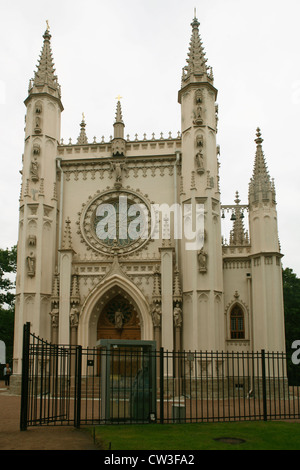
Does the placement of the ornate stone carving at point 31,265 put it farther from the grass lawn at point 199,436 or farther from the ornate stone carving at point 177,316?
the grass lawn at point 199,436

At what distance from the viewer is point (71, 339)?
89.6 feet

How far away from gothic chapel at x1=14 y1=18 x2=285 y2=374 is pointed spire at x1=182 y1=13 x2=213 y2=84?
0.08 metres

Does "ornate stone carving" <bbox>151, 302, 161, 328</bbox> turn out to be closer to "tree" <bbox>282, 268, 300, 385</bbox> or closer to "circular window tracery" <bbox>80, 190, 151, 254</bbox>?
"circular window tracery" <bbox>80, 190, 151, 254</bbox>

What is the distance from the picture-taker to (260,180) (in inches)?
1177

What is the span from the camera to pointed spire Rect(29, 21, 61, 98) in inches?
1248

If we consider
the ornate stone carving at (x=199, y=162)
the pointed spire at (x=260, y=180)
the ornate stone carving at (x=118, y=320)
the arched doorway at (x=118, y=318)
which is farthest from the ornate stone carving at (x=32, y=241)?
the pointed spire at (x=260, y=180)

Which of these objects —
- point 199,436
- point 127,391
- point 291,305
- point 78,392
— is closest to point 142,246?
point 127,391

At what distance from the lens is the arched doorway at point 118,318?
93.8ft

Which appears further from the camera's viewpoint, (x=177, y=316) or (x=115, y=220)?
(x=115, y=220)

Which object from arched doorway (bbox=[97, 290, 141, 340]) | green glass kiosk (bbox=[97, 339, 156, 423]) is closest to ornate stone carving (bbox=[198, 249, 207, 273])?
arched doorway (bbox=[97, 290, 141, 340])

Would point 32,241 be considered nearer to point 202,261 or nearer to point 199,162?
point 202,261

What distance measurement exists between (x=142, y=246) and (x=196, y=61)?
37.9 feet

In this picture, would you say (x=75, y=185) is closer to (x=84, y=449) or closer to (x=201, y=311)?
(x=201, y=311)

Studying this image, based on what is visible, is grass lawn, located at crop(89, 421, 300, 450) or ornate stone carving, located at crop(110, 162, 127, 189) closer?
grass lawn, located at crop(89, 421, 300, 450)
